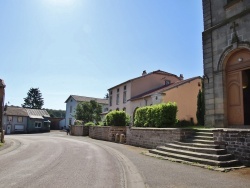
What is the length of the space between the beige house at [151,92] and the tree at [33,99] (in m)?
54.3

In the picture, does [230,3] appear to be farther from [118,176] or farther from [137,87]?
[137,87]

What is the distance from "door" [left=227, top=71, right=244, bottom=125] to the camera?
13.4 metres

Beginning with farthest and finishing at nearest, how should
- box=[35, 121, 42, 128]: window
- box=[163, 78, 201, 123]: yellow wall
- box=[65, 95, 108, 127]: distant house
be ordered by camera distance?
1. box=[65, 95, 108, 127]: distant house
2. box=[35, 121, 42, 128]: window
3. box=[163, 78, 201, 123]: yellow wall

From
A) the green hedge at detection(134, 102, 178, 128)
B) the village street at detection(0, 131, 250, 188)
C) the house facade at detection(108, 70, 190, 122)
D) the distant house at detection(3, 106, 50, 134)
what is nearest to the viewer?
the village street at detection(0, 131, 250, 188)

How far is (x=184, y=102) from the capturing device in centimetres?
2939

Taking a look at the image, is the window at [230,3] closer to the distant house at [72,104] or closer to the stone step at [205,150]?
the stone step at [205,150]

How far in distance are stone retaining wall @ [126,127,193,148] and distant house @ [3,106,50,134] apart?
42160 mm

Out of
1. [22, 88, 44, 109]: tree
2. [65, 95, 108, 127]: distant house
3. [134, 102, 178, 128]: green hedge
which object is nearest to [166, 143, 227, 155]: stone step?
[134, 102, 178, 128]: green hedge

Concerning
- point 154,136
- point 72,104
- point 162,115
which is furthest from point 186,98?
point 72,104

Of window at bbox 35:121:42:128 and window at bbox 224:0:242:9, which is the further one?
window at bbox 35:121:42:128

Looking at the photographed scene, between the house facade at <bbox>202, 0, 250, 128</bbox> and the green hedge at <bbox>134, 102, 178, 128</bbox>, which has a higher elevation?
the house facade at <bbox>202, 0, 250, 128</bbox>

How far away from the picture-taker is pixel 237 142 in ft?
32.8

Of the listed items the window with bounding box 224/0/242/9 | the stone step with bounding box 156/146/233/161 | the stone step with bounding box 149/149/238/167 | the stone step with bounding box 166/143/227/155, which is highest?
the window with bounding box 224/0/242/9

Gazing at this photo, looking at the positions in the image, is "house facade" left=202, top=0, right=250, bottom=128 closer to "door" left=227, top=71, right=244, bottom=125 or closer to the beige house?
"door" left=227, top=71, right=244, bottom=125
